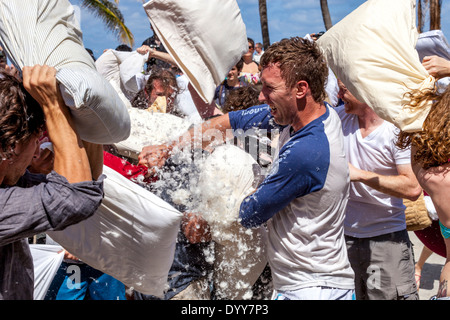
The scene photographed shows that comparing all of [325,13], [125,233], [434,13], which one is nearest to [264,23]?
[325,13]

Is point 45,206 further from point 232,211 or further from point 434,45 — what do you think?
point 434,45

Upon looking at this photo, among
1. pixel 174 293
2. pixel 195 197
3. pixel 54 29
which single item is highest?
pixel 54 29

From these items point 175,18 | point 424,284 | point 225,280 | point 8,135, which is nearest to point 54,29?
point 8,135

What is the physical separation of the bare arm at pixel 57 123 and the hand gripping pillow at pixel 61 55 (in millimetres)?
31

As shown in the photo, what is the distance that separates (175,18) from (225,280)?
1452mm

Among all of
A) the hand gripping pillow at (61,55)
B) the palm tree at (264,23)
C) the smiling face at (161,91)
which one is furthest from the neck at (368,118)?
the palm tree at (264,23)

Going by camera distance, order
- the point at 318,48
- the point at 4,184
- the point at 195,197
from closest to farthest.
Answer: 1. the point at 4,184
2. the point at 318,48
3. the point at 195,197

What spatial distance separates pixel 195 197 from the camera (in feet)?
8.51

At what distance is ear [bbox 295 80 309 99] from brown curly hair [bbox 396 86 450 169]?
1.48 feet

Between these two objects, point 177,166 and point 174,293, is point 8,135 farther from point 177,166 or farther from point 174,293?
point 174,293

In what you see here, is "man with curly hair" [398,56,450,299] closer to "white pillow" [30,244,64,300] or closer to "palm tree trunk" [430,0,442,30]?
"white pillow" [30,244,64,300]

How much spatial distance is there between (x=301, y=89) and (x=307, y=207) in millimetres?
542

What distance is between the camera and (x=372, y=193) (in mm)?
2779

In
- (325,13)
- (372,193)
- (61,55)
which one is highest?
(61,55)
